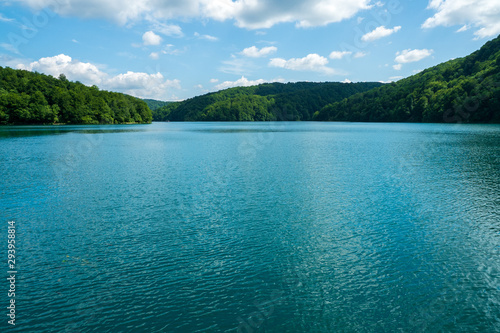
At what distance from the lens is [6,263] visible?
1182 centimetres

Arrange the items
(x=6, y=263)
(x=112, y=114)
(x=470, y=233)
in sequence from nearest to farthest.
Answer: (x=6, y=263), (x=470, y=233), (x=112, y=114)

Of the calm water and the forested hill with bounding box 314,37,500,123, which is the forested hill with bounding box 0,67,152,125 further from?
the forested hill with bounding box 314,37,500,123

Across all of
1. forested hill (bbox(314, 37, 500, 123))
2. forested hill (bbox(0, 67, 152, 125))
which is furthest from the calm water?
forested hill (bbox(314, 37, 500, 123))

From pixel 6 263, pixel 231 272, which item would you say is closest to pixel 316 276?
pixel 231 272

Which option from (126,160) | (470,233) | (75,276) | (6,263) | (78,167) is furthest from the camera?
(126,160)

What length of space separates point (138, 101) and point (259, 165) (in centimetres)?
18332

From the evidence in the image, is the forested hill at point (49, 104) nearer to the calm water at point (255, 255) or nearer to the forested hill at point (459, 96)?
the calm water at point (255, 255)

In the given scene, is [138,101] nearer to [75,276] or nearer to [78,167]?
[78,167]

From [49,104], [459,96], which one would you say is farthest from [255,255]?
[49,104]

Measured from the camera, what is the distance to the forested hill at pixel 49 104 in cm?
12544

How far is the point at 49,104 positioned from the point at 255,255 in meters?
164

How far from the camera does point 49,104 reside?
143500mm

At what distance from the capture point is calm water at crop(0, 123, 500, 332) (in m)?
8.77

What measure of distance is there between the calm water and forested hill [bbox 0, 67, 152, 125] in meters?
125
